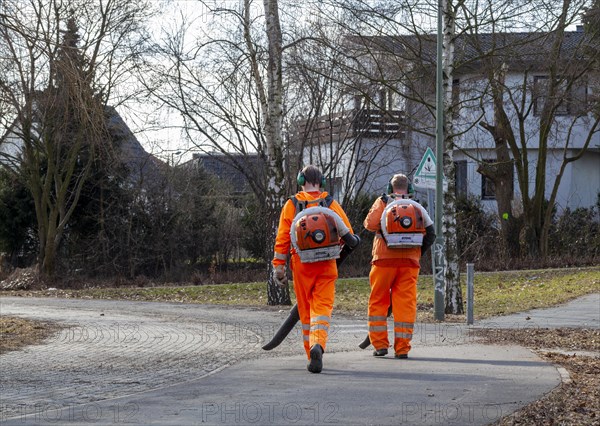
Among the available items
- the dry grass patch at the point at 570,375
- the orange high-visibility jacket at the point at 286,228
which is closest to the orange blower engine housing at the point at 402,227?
the orange high-visibility jacket at the point at 286,228

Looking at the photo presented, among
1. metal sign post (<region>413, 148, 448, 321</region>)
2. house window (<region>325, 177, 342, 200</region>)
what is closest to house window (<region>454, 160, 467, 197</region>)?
house window (<region>325, 177, 342, 200</region>)

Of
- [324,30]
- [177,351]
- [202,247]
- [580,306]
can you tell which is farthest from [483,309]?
[202,247]

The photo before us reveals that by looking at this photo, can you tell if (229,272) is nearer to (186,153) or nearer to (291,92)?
(186,153)

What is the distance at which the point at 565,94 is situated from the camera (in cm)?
2905

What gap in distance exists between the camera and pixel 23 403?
7836 mm

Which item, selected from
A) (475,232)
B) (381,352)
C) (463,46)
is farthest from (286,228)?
(475,232)

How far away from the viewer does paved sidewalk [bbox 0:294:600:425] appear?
7113 millimetres

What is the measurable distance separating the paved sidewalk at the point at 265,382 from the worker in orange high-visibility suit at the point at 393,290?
222 mm

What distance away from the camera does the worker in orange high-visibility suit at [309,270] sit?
30.6ft

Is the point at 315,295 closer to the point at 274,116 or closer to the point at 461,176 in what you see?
the point at 274,116

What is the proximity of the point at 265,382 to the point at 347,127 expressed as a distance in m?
25.1

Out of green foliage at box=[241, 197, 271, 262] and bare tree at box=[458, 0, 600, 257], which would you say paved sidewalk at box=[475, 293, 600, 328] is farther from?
green foliage at box=[241, 197, 271, 262]

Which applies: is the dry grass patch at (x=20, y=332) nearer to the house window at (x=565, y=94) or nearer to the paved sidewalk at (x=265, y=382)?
the paved sidewalk at (x=265, y=382)

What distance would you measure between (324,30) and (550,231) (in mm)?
17913
